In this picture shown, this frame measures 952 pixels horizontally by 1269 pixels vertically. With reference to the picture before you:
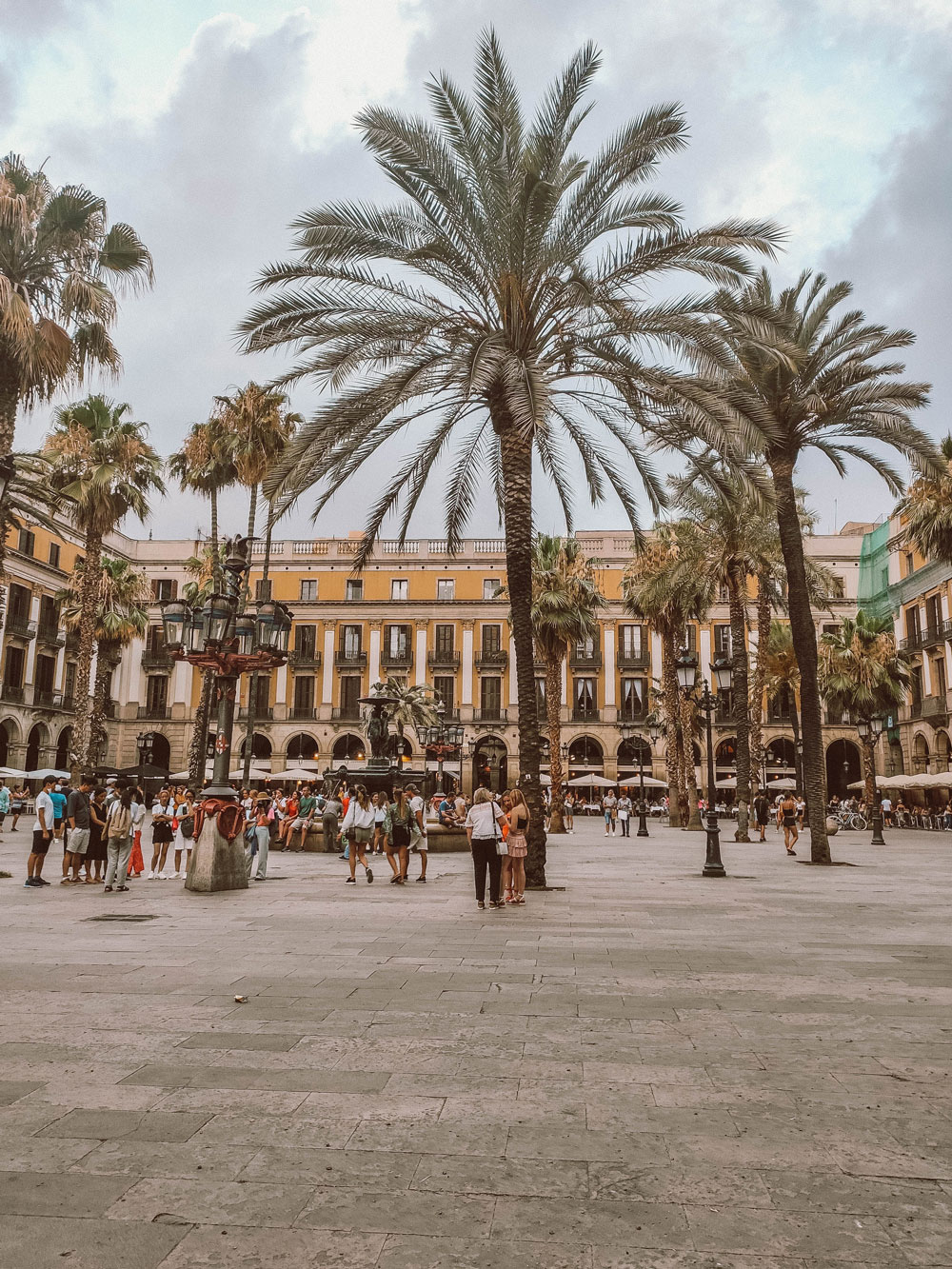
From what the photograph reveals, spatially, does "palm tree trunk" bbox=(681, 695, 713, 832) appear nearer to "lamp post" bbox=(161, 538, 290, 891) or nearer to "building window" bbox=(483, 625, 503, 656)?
"building window" bbox=(483, 625, 503, 656)

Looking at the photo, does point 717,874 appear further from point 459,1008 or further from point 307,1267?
point 307,1267

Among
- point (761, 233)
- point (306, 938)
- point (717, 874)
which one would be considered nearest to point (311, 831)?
point (717, 874)

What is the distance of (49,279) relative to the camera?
1576 cm

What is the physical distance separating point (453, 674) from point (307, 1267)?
51787 mm

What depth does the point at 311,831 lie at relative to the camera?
2281 cm

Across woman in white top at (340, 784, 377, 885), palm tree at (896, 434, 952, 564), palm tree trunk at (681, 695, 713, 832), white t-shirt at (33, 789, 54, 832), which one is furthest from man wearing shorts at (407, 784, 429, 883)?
palm tree trunk at (681, 695, 713, 832)

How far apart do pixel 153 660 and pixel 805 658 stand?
43.7 metres

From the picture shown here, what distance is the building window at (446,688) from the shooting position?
177ft

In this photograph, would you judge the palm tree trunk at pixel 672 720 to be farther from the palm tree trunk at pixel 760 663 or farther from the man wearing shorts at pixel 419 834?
the man wearing shorts at pixel 419 834

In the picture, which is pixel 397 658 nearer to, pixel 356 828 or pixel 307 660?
pixel 307 660

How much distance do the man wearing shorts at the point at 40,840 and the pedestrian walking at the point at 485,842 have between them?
19.8 feet

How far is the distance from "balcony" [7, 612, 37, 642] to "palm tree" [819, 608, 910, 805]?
34465mm

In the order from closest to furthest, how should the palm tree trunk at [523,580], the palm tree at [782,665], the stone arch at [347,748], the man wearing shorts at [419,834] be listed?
the palm tree trunk at [523,580] → the man wearing shorts at [419,834] → the palm tree at [782,665] → the stone arch at [347,748]

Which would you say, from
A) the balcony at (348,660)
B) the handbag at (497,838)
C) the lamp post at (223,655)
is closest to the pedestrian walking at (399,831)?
the lamp post at (223,655)
